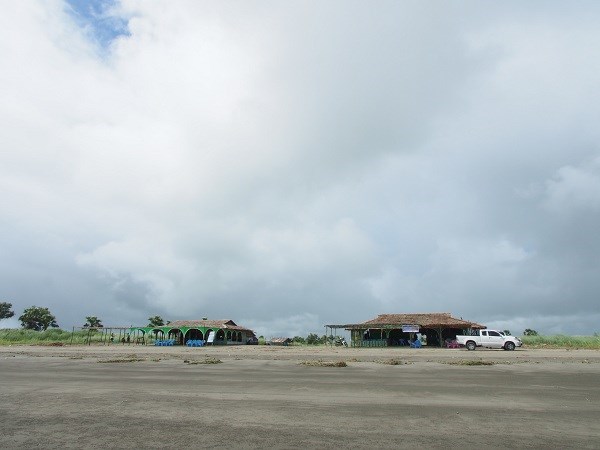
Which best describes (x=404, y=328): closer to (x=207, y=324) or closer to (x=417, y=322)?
(x=417, y=322)

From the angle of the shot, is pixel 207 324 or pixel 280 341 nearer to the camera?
pixel 207 324

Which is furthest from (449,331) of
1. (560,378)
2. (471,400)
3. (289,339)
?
(471,400)

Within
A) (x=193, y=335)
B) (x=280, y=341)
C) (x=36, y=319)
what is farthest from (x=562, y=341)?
(x=36, y=319)

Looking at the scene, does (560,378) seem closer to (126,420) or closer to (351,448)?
(351,448)

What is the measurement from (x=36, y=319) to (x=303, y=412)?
9477 centimetres

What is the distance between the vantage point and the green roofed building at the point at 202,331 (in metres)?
56.0

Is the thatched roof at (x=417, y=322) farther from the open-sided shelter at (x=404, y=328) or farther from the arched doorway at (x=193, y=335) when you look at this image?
the arched doorway at (x=193, y=335)

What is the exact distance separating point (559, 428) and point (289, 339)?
5920 cm

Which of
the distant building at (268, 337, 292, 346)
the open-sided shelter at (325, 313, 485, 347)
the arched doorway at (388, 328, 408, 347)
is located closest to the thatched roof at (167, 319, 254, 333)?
the distant building at (268, 337, 292, 346)

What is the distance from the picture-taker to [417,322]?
48312mm

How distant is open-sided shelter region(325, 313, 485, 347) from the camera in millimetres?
45938

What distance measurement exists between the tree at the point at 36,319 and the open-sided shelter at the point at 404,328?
6808 centimetres

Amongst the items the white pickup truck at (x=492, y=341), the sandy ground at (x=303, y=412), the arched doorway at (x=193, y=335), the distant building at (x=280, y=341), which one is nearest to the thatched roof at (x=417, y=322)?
the white pickup truck at (x=492, y=341)

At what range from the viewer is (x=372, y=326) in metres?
47.6
